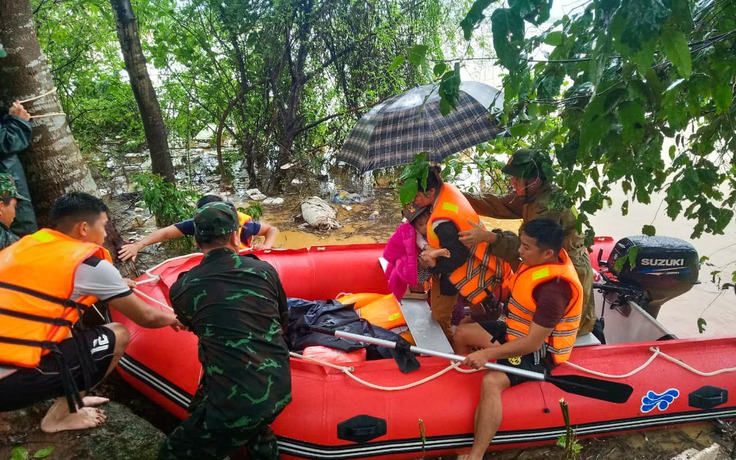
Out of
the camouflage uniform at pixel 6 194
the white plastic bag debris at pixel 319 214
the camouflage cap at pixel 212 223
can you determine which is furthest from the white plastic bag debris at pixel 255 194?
the camouflage cap at pixel 212 223

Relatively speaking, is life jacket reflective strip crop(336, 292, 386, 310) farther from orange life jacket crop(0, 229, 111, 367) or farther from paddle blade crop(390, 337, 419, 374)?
orange life jacket crop(0, 229, 111, 367)

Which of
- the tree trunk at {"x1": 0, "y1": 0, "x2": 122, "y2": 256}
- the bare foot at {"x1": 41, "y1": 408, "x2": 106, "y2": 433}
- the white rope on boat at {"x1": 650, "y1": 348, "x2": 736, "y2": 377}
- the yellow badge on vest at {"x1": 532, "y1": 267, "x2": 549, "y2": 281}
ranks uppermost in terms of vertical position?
the tree trunk at {"x1": 0, "y1": 0, "x2": 122, "y2": 256}

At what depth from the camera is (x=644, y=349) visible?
242cm

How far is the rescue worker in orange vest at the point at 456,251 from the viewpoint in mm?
2469

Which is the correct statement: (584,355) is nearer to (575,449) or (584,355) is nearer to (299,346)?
(575,449)

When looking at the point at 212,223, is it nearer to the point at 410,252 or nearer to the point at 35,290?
the point at 35,290

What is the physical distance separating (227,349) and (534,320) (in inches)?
51.3

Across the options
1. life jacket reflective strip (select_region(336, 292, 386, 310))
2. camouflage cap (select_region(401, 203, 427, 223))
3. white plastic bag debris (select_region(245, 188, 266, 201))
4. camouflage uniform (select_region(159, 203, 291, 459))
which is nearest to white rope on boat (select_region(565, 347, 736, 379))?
camouflage cap (select_region(401, 203, 427, 223))

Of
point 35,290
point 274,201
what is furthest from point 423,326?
point 274,201

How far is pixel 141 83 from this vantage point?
394 centimetres

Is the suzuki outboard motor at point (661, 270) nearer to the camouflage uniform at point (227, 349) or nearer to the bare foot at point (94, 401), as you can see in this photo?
the camouflage uniform at point (227, 349)

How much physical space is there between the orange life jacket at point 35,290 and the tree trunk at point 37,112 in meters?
0.98

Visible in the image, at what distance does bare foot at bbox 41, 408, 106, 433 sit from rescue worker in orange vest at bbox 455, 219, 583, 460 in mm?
1804

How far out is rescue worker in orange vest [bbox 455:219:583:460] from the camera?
6.81ft
